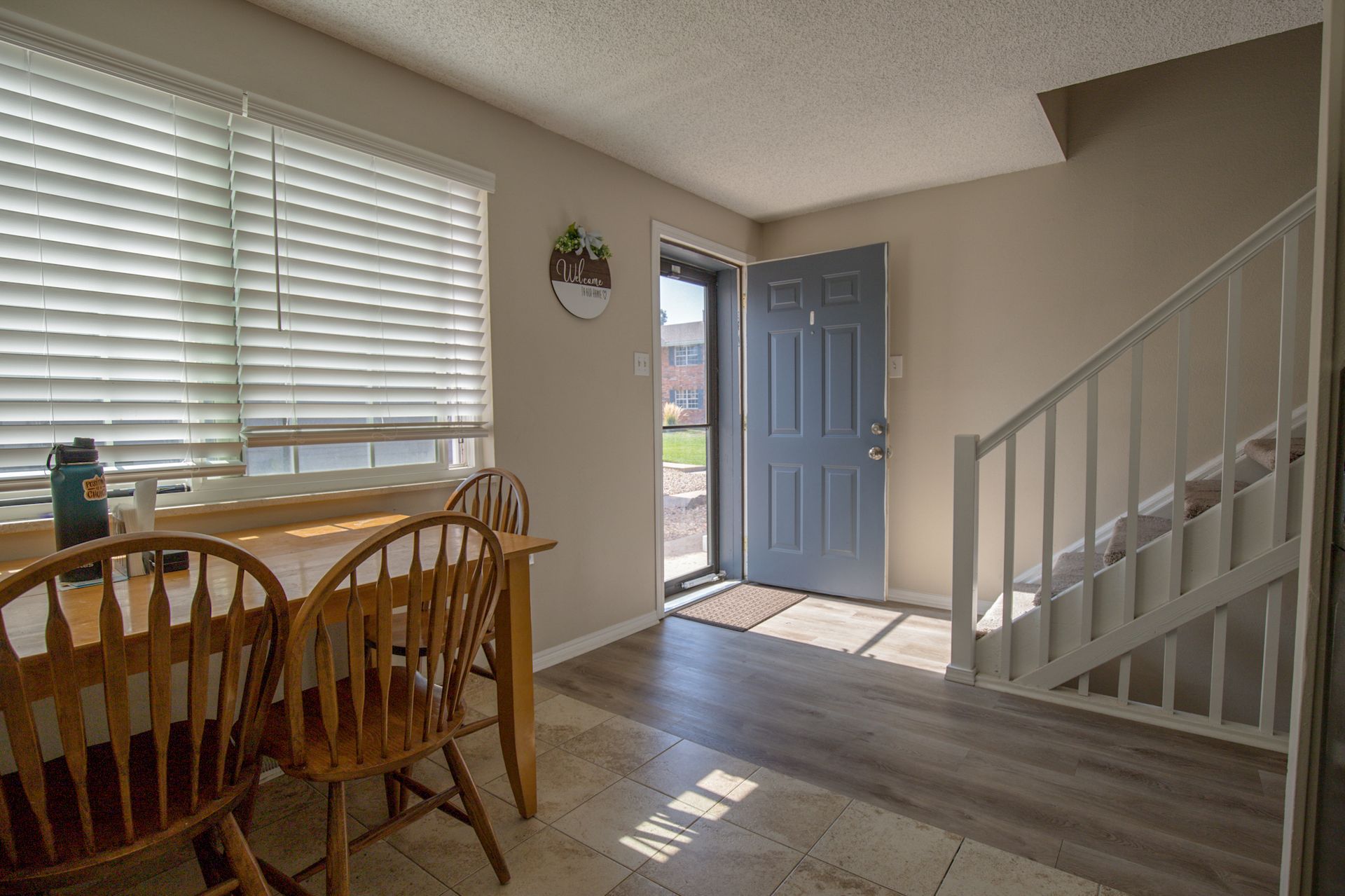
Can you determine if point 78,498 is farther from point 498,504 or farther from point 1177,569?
Answer: point 1177,569

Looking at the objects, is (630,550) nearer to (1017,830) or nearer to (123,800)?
(1017,830)

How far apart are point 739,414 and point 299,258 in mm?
2729

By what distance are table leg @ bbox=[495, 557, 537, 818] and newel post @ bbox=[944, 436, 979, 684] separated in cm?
169

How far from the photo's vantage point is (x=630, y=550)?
334 cm

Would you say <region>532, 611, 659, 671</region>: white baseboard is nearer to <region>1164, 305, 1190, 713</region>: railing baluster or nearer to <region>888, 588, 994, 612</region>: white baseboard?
<region>888, 588, 994, 612</region>: white baseboard

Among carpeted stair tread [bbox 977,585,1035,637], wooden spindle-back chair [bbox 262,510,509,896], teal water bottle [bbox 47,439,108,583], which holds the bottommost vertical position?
carpeted stair tread [bbox 977,585,1035,637]

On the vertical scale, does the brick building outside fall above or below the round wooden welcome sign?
below

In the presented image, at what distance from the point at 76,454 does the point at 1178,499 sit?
3.09 m

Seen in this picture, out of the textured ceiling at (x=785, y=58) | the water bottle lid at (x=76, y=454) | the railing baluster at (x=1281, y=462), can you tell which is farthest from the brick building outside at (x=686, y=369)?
the water bottle lid at (x=76, y=454)

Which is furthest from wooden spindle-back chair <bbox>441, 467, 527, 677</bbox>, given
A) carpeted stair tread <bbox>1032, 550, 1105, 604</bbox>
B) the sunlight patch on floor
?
carpeted stair tread <bbox>1032, 550, 1105, 604</bbox>

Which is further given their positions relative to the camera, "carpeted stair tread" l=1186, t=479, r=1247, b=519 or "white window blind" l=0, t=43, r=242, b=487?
"carpeted stair tread" l=1186, t=479, r=1247, b=519

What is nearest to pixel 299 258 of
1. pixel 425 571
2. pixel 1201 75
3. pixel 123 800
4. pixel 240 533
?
pixel 240 533

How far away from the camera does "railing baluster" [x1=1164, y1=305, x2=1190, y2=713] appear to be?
2.18m

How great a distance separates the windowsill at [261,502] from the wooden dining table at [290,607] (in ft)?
0.25
